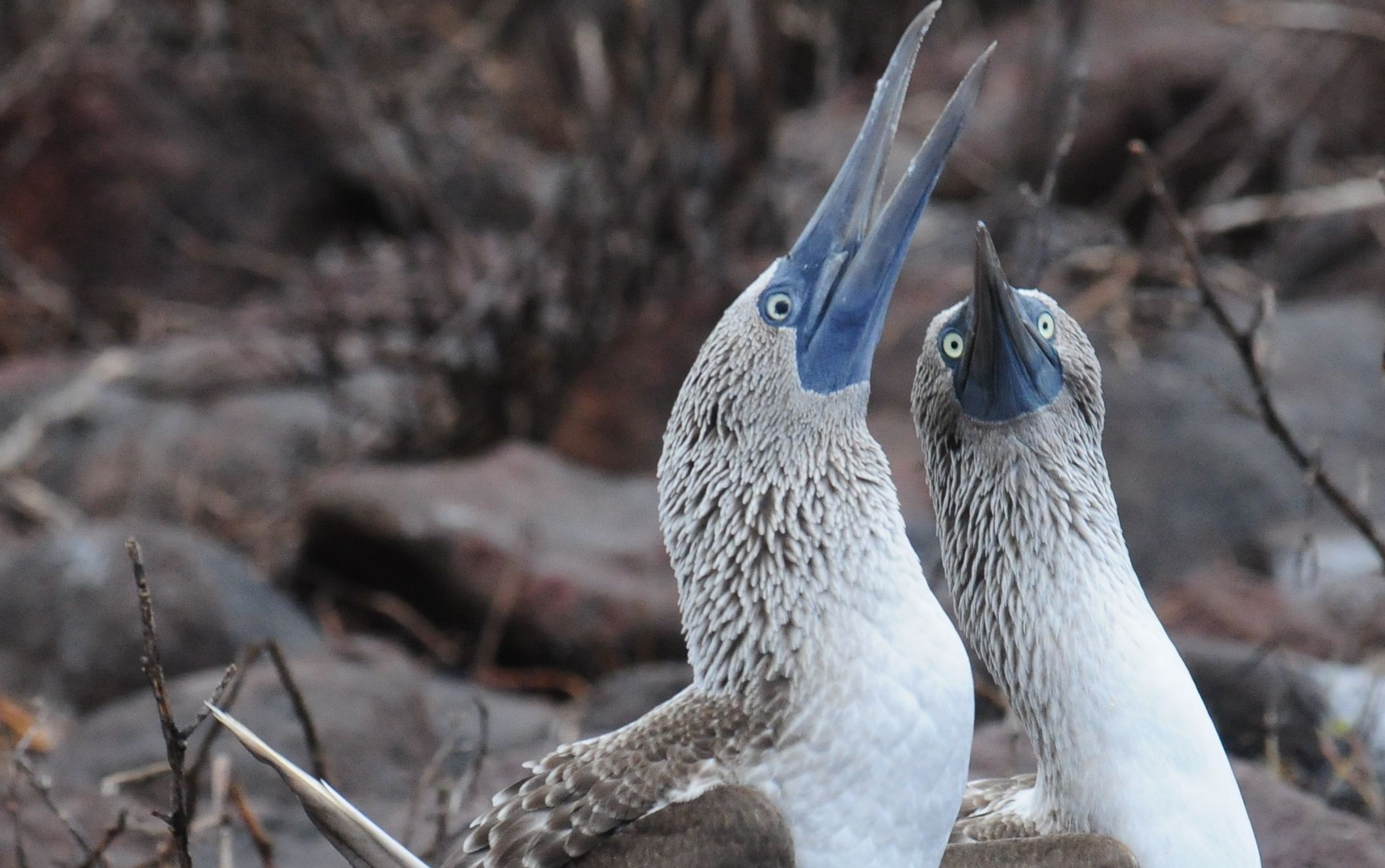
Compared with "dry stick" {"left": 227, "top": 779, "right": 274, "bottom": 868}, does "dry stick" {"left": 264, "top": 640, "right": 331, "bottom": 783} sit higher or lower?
higher

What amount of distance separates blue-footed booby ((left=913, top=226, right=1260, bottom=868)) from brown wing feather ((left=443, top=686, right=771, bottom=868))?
21.2 inches

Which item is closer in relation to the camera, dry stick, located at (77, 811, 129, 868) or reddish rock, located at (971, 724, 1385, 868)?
dry stick, located at (77, 811, 129, 868)

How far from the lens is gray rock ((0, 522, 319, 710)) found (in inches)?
190

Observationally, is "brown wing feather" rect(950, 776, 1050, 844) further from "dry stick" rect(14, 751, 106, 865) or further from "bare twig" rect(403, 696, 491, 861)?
"dry stick" rect(14, 751, 106, 865)

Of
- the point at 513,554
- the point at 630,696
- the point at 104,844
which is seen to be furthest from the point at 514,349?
the point at 104,844

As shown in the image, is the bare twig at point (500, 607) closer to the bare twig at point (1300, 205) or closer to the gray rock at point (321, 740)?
the gray rock at point (321, 740)

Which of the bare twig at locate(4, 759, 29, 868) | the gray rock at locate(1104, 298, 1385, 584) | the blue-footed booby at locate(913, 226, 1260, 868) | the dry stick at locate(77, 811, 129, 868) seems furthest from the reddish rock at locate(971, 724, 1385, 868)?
the gray rock at locate(1104, 298, 1385, 584)

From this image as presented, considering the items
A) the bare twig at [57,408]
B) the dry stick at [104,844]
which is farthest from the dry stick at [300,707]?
the bare twig at [57,408]

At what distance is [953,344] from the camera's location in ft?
9.27

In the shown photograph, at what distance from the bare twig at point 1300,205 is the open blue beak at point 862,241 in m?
4.02

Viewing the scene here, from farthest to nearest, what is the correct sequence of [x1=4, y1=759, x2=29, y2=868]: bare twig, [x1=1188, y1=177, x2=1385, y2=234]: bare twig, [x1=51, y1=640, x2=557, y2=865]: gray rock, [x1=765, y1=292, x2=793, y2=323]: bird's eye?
[x1=1188, y1=177, x2=1385, y2=234]: bare twig
[x1=51, y1=640, x2=557, y2=865]: gray rock
[x1=4, y1=759, x2=29, y2=868]: bare twig
[x1=765, y1=292, x2=793, y2=323]: bird's eye

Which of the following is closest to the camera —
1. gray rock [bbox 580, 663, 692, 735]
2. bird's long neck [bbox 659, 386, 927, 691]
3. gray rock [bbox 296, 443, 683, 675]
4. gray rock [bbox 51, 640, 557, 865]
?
bird's long neck [bbox 659, 386, 927, 691]

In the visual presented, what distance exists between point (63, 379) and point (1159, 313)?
4.14m

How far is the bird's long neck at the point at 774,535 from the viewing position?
250 centimetres
